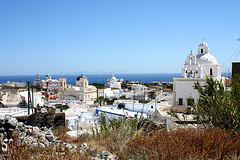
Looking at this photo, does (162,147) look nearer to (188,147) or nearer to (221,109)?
(188,147)

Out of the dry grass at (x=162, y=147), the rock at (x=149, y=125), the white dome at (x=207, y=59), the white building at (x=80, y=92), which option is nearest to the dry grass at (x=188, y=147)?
the dry grass at (x=162, y=147)

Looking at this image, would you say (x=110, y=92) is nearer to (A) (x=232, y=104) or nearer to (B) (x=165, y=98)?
(B) (x=165, y=98)

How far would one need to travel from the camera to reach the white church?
18.0m

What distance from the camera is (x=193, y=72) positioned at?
20.7 m

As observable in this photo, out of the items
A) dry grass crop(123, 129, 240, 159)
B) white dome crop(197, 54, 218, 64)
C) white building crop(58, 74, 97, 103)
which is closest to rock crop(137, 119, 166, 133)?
dry grass crop(123, 129, 240, 159)

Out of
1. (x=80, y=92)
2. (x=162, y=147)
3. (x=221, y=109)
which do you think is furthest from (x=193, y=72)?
(x=80, y=92)

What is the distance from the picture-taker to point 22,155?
2.79m

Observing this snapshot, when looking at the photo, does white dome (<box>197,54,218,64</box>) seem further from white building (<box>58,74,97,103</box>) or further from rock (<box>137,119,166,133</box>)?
white building (<box>58,74,97,103</box>)

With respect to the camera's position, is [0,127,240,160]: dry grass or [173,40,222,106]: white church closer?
[0,127,240,160]: dry grass

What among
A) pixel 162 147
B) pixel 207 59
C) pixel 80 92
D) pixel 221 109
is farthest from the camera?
pixel 80 92

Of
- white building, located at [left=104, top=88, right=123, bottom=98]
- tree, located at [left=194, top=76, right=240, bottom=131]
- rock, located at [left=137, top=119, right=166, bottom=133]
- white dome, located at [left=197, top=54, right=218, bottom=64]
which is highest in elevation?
white dome, located at [left=197, top=54, right=218, bottom=64]

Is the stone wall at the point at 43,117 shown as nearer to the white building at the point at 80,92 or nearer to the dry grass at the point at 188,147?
the dry grass at the point at 188,147

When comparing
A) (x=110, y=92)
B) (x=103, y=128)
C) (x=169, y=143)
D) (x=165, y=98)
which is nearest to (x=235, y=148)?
(x=169, y=143)

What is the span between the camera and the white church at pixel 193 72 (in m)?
18.0
